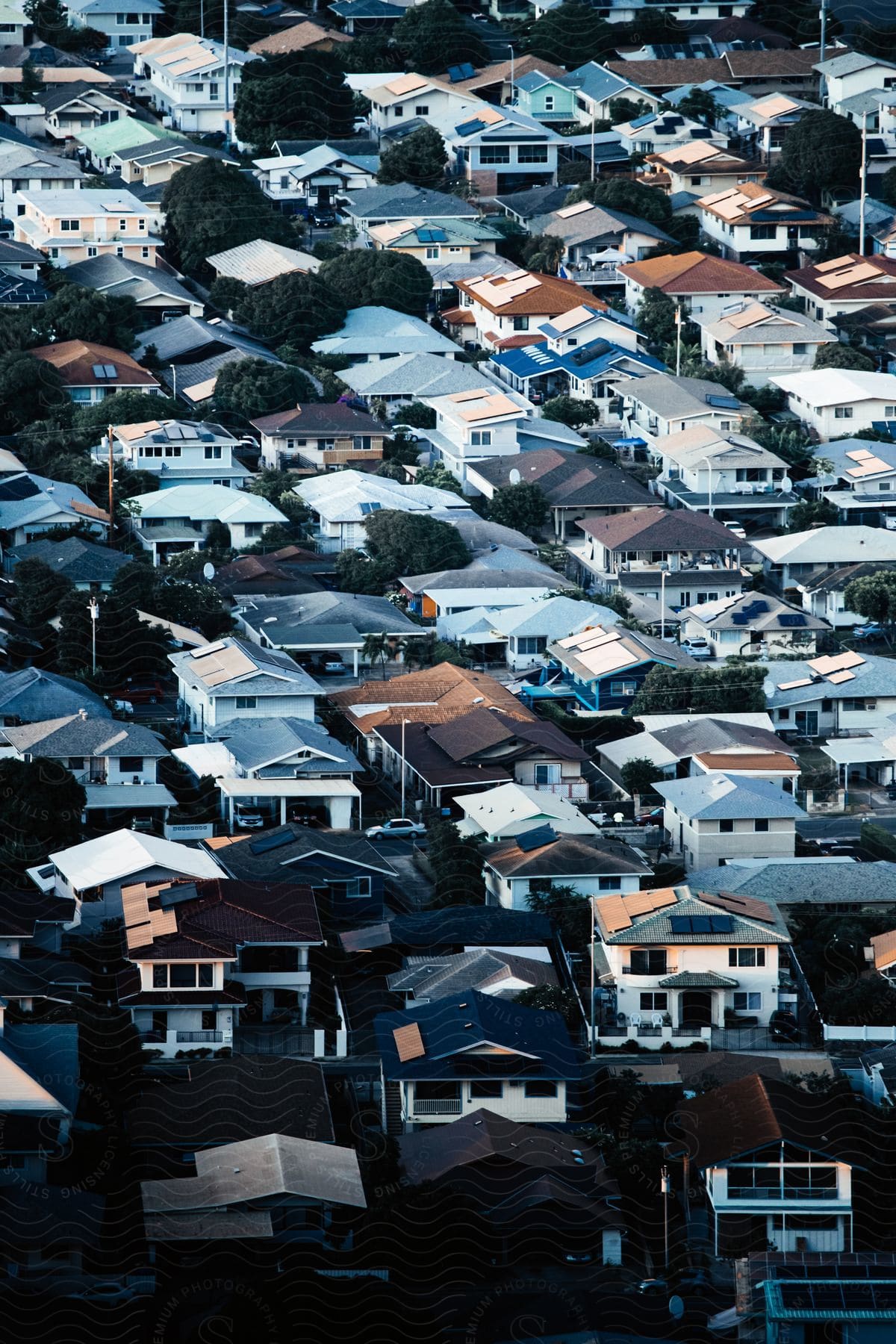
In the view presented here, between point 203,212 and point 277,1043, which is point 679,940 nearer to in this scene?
point 277,1043

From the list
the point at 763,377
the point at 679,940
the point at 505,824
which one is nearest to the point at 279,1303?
the point at 679,940

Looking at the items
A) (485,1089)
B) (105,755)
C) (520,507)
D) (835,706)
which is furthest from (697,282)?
(485,1089)

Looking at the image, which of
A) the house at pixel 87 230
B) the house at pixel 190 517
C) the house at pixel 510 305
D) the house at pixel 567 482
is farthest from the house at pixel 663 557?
A: the house at pixel 87 230

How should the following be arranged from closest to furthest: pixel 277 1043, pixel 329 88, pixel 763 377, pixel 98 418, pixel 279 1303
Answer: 1. pixel 279 1303
2. pixel 277 1043
3. pixel 98 418
4. pixel 763 377
5. pixel 329 88

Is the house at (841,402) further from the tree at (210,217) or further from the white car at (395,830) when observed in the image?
the white car at (395,830)

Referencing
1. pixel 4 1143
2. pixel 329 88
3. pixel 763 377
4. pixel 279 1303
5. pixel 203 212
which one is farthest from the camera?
pixel 329 88

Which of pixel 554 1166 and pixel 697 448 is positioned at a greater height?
pixel 554 1166
